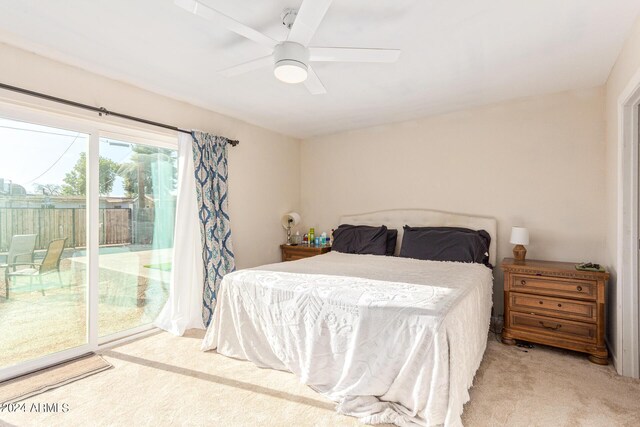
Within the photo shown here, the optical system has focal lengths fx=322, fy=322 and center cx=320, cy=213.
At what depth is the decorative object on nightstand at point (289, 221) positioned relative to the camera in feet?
15.6

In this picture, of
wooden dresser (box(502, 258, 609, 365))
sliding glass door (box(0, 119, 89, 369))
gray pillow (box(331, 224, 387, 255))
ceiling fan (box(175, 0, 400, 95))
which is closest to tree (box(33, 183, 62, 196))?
sliding glass door (box(0, 119, 89, 369))

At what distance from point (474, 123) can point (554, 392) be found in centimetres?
268

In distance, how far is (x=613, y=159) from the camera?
104 inches

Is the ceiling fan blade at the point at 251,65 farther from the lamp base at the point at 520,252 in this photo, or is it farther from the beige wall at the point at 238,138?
the lamp base at the point at 520,252

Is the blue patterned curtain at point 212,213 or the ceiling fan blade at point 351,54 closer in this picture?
the ceiling fan blade at point 351,54

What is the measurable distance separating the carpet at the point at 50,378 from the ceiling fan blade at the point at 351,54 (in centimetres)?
276

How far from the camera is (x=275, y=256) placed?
4648 mm

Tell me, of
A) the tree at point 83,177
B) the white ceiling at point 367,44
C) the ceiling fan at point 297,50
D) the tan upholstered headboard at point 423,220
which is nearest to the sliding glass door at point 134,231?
the tree at point 83,177

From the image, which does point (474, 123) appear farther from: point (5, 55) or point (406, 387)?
point (5, 55)

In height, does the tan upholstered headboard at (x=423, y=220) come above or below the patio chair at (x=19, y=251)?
above

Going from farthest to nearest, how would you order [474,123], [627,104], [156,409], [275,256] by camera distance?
[275,256], [474,123], [627,104], [156,409]

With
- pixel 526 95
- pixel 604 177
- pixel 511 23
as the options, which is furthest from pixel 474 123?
pixel 511 23

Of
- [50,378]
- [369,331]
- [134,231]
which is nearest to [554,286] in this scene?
[369,331]

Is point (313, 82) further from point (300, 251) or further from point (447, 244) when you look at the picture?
point (300, 251)
